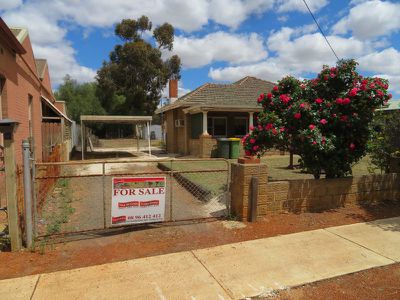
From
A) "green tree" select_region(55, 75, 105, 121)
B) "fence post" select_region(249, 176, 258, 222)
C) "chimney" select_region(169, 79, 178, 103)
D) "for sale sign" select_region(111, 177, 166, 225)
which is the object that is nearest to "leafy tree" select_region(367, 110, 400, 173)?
"fence post" select_region(249, 176, 258, 222)

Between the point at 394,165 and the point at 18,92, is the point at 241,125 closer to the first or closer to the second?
the point at 394,165

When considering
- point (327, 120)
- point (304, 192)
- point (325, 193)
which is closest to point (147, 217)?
Answer: point (304, 192)

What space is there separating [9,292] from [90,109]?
38.5 meters

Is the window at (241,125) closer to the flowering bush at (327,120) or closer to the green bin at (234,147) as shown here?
the green bin at (234,147)

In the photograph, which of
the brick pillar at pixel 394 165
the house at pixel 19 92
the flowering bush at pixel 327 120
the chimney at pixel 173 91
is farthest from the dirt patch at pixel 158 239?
the chimney at pixel 173 91

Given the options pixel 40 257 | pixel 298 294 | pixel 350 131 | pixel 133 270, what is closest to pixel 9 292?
pixel 40 257

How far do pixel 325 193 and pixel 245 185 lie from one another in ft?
6.11

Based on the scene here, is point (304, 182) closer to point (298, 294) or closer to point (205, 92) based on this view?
point (298, 294)

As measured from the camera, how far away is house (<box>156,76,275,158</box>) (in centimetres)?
1655

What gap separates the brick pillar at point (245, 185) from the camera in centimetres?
559

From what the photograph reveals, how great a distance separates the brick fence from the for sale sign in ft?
4.51

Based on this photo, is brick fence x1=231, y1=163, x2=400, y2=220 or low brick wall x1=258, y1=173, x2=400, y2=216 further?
low brick wall x1=258, y1=173, x2=400, y2=216

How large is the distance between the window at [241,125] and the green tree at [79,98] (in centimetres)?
2578

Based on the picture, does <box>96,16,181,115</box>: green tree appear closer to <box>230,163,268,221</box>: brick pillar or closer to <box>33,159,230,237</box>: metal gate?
<box>33,159,230,237</box>: metal gate
